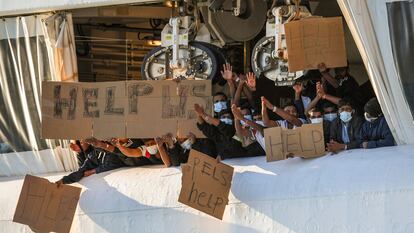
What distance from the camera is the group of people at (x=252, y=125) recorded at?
8.16m

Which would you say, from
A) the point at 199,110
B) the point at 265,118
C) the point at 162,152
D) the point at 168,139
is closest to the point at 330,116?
the point at 265,118

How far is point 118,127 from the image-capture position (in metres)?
9.33

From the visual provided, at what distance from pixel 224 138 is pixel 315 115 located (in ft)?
3.15

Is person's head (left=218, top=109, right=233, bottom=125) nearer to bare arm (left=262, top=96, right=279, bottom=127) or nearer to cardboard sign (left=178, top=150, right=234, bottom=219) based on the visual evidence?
bare arm (left=262, top=96, right=279, bottom=127)

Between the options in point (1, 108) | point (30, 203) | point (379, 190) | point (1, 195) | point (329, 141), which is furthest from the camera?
point (1, 108)

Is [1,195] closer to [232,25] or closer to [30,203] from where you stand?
[30,203]

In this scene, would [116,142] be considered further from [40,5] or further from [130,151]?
[40,5]

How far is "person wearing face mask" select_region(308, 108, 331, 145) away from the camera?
8.31m

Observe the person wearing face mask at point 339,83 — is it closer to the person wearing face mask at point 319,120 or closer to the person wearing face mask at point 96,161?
the person wearing face mask at point 319,120

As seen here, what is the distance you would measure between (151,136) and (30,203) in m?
1.39

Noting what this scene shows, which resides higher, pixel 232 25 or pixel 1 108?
pixel 232 25

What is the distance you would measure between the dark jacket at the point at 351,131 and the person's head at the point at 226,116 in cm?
115

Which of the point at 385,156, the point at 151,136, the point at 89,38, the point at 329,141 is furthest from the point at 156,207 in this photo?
the point at 89,38

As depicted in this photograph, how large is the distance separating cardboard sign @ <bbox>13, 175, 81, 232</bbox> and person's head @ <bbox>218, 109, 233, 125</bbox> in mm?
1645
